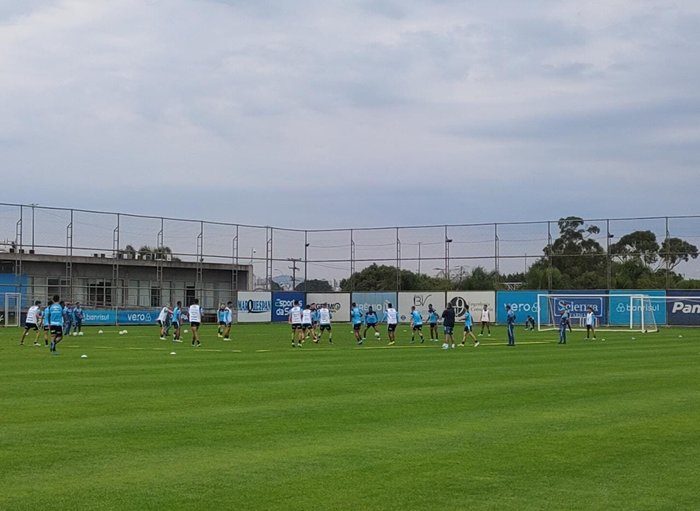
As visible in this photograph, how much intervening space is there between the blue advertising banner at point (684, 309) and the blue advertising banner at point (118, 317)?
1531 inches

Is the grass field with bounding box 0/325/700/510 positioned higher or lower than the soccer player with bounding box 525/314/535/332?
lower

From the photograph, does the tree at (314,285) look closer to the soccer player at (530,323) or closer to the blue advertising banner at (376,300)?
the blue advertising banner at (376,300)

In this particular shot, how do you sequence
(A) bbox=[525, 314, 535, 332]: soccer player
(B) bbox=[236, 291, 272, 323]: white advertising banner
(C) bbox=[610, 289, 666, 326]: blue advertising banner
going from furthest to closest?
(B) bbox=[236, 291, 272, 323]: white advertising banner → (C) bbox=[610, 289, 666, 326]: blue advertising banner → (A) bbox=[525, 314, 535, 332]: soccer player

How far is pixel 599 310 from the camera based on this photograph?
69875 mm

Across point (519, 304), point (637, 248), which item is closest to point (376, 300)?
point (519, 304)

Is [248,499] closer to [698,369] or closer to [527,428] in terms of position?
[527,428]

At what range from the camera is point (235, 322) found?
7781cm

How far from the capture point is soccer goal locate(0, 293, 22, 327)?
65.5 m

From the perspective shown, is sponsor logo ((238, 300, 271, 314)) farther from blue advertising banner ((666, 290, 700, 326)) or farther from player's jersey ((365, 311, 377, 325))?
player's jersey ((365, 311, 377, 325))

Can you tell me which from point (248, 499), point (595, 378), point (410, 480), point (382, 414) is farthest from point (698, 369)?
point (248, 499)

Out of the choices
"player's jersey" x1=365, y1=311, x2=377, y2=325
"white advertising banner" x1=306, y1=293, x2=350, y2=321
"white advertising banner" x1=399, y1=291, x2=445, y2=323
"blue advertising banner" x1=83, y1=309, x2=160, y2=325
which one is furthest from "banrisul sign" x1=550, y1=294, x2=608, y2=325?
"blue advertising banner" x1=83, y1=309, x2=160, y2=325

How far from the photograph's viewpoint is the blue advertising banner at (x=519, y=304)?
7238cm

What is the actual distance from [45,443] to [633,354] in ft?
81.6

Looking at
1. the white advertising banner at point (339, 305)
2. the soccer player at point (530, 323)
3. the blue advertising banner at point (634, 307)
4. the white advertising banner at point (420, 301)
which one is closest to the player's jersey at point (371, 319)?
the soccer player at point (530, 323)
